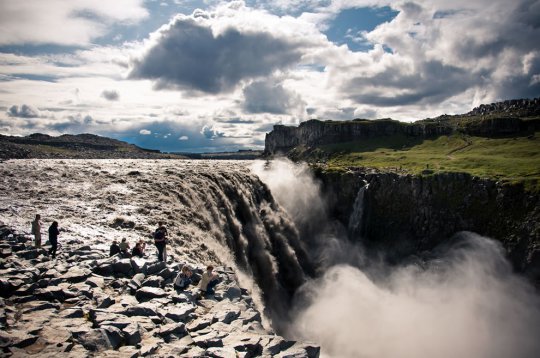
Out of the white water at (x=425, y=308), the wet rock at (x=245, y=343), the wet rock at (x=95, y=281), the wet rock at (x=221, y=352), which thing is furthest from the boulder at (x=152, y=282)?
the white water at (x=425, y=308)

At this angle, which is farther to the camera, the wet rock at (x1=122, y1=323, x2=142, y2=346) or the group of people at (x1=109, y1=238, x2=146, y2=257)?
the group of people at (x1=109, y1=238, x2=146, y2=257)

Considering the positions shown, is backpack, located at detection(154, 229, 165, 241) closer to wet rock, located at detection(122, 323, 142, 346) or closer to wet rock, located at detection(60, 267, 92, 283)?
wet rock, located at detection(60, 267, 92, 283)

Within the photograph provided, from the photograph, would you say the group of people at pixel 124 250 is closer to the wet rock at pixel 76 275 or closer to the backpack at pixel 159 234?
the backpack at pixel 159 234

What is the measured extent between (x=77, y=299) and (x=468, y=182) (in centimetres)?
7767

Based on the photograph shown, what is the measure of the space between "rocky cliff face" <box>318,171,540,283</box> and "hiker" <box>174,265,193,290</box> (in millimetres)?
62386

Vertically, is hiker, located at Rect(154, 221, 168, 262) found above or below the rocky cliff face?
above

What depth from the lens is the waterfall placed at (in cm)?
8525

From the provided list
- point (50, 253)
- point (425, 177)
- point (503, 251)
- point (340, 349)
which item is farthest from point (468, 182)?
point (50, 253)

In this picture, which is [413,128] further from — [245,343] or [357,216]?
[245,343]

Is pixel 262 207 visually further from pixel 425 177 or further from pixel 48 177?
pixel 425 177

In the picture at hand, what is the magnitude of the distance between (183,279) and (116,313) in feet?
13.7

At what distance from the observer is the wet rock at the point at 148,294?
59.0 ft

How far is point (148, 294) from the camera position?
1820 centimetres

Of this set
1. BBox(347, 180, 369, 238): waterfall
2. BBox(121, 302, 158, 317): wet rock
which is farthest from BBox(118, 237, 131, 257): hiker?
BBox(347, 180, 369, 238): waterfall
